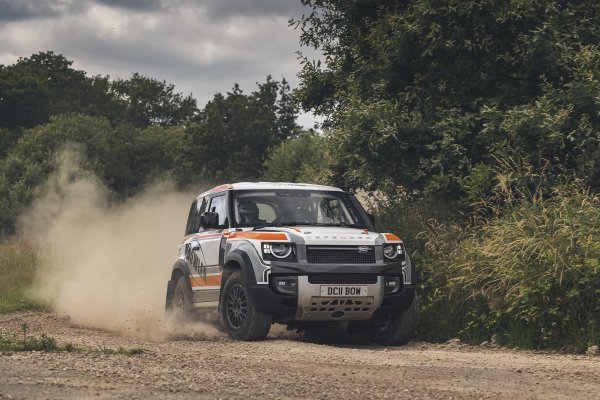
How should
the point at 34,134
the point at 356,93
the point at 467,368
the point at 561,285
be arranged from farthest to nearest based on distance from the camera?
1. the point at 34,134
2. the point at 356,93
3. the point at 561,285
4. the point at 467,368

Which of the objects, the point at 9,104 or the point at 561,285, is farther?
the point at 9,104

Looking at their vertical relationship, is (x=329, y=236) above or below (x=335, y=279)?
above

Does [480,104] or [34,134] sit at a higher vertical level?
[34,134]

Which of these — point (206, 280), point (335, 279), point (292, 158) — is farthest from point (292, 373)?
point (292, 158)

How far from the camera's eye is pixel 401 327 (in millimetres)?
13688

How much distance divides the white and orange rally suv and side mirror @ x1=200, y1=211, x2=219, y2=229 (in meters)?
0.01

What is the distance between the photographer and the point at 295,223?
1397 cm

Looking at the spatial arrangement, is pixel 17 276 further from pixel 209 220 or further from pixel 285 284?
pixel 285 284

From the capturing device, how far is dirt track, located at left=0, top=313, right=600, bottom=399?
8281mm

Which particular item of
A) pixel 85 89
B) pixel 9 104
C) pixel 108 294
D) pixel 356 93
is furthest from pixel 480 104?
pixel 85 89

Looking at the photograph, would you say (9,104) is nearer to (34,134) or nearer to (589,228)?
(34,134)

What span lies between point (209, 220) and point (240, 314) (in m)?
1.54

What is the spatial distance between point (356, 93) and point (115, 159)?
50112mm

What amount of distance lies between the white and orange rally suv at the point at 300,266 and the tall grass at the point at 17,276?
790 centimetres
